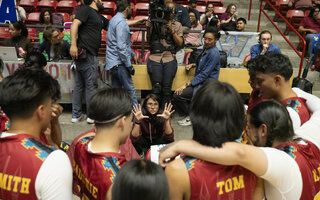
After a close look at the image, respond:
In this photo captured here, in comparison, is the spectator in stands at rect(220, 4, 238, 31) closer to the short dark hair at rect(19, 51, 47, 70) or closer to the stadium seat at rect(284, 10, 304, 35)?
the stadium seat at rect(284, 10, 304, 35)

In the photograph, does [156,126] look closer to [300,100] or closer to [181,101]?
[181,101]

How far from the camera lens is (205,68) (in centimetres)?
381

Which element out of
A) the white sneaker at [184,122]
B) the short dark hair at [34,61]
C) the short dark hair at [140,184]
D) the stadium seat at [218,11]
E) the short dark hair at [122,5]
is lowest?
the white sneaker at [184,122]

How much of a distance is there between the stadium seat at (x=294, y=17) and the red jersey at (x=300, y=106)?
592 cm

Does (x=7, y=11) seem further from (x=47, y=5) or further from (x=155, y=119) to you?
(x=155, y=119)

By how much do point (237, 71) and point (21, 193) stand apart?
3559 mm

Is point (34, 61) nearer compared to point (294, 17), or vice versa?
point (34, 61)

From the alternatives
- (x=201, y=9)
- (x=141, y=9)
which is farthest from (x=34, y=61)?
(x=201, y=9)

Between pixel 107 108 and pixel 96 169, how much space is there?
29 cm

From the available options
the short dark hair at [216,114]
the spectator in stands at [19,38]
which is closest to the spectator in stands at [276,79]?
the short dark hair at [216,114]

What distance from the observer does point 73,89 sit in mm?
4273

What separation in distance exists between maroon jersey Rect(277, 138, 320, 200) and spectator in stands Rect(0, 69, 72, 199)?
102cm

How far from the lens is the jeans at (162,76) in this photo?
401cm

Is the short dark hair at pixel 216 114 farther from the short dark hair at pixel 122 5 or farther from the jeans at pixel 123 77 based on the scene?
the short dark hair at pixel 122 5
